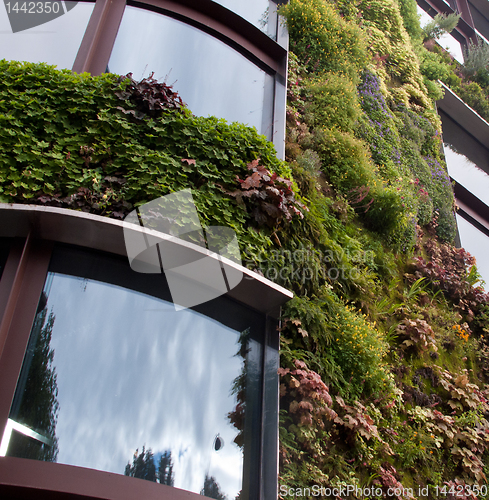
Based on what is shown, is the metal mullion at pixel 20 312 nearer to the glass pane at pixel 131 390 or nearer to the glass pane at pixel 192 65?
the glass pane at pixel 131 390

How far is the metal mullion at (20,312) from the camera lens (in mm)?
3730

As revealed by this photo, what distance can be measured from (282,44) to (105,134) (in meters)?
4.76

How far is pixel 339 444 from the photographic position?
5152 mm

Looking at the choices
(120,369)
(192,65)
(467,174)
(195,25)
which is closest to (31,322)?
(120,369)

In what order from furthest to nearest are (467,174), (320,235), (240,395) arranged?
(467,174) < (320,235) < (240,395)

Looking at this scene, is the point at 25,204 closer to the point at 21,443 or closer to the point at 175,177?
the point at 175,177

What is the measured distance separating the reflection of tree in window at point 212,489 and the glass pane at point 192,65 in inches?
177

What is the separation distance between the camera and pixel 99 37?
597cm

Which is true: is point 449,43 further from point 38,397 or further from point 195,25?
point 38,397

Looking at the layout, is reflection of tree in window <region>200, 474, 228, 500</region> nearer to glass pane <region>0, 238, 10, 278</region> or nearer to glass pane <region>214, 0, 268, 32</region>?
glass pane <region>0, 238, 10, 278</region>

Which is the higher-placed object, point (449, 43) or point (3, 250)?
point (449, 43)

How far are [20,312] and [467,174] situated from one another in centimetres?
1327

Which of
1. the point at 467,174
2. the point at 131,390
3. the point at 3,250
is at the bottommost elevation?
the point at 131,390

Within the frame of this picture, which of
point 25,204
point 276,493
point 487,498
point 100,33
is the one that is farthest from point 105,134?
point 487,498
